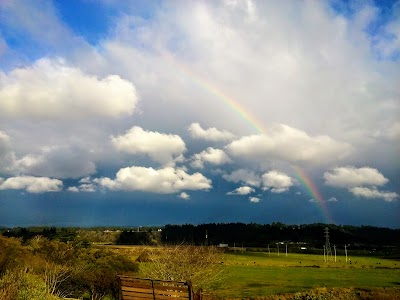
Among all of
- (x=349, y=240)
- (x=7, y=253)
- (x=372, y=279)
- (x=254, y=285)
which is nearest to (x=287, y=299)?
(x=254, y=285)

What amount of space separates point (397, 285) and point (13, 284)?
6264cm

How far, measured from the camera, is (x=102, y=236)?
582ft

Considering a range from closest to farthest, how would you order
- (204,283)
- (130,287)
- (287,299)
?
(130,287) < (204,283) < (287,299)

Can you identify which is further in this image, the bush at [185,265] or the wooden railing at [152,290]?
the bush at [185,265]

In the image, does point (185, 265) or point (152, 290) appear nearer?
point (152, 290)

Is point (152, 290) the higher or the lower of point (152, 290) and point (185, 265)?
the higher

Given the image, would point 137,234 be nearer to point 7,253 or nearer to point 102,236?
point 102,236

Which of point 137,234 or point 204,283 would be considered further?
point 137,234

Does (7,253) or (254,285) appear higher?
(7,253)

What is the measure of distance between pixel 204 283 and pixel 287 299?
27.2m

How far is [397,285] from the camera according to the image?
2494 inches

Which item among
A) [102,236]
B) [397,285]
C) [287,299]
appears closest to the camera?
[287,299]

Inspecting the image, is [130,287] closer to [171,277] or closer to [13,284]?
[13,284]

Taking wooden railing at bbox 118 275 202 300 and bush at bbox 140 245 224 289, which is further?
bush at bbox 140 245 224 289
